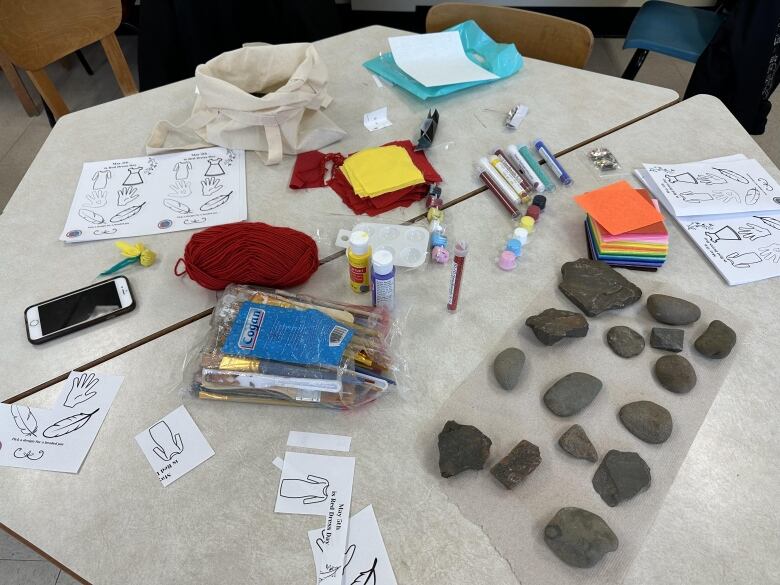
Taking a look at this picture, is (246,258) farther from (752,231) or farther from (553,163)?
(752,231)

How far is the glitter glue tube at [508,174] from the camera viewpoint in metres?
1.07

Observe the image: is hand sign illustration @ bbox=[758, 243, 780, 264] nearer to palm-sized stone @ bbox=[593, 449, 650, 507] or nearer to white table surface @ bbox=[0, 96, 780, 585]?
white table surface @ bbox=[0, 96, 780, 585]

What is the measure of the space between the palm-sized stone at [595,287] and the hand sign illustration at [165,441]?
2.33ft

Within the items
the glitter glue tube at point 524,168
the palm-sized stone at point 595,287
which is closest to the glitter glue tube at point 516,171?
the glitter glue tube at point 524,168

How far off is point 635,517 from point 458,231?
60 cm

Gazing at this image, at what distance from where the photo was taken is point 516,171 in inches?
43.4

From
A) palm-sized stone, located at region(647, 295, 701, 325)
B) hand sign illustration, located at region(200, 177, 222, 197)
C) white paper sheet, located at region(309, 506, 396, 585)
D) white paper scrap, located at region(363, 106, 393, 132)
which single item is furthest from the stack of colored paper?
hand sign illustration, located at region(200, 177, 222, 197)

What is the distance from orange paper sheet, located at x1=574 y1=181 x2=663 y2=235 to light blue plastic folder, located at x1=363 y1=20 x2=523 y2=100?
0.53 m

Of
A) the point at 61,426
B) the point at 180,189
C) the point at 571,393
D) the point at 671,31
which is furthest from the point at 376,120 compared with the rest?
the point at 671,31

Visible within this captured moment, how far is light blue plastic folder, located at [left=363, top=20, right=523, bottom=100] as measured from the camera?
1.31m

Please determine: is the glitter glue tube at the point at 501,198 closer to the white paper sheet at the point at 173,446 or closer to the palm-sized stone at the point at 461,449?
the palm-sized stone at the point at 461,449

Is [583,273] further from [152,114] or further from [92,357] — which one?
[152,114]

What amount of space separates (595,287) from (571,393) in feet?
0.75

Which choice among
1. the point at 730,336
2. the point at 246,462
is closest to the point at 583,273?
the point at 730,336
